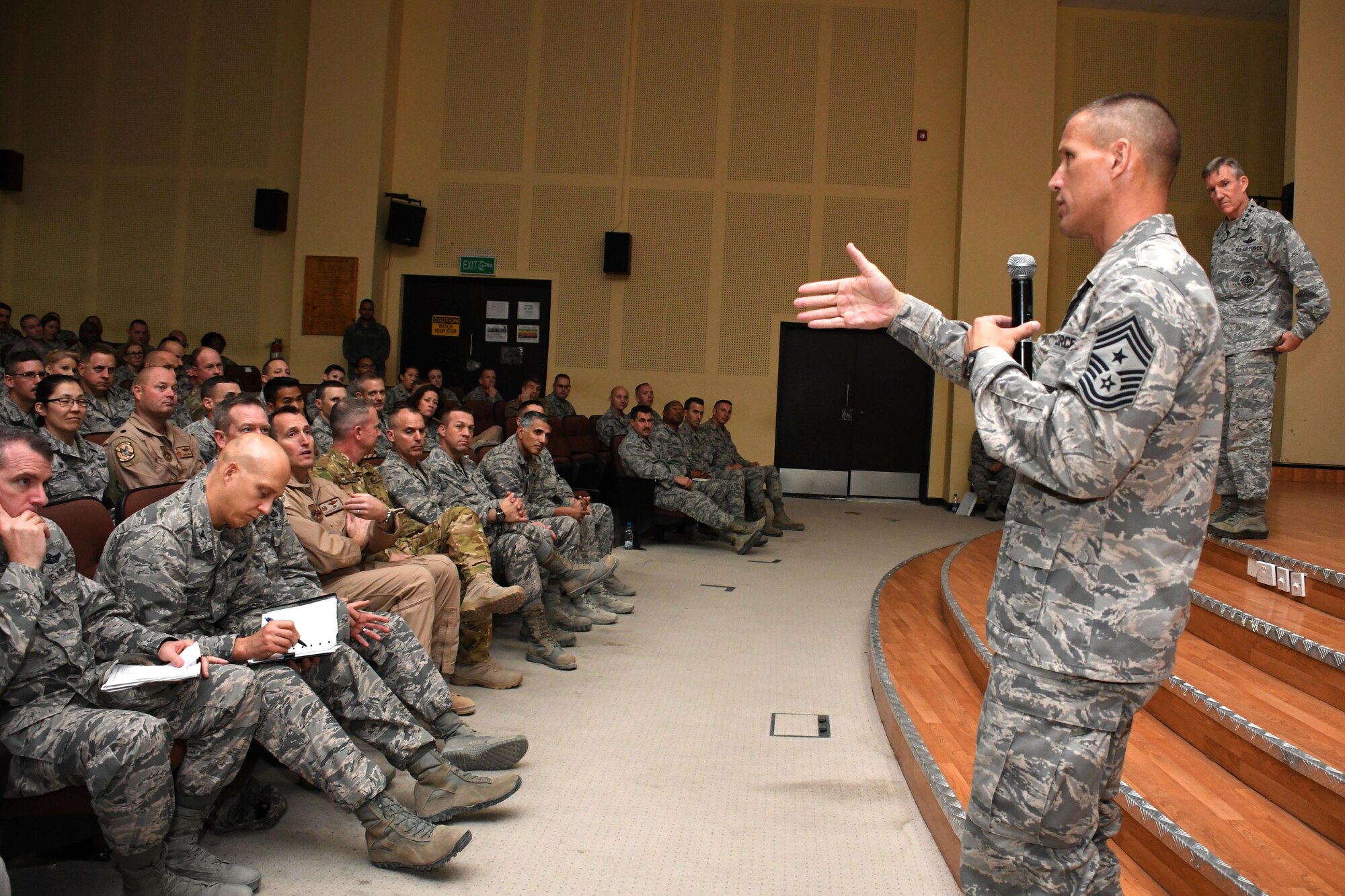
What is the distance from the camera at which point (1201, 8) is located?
32.3ft

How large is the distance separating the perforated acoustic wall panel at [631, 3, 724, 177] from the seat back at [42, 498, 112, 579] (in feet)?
28.0

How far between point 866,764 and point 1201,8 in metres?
9.88

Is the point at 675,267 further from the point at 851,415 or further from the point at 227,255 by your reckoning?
the point at 227,255

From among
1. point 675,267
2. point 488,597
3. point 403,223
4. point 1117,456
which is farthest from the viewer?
point 675,267

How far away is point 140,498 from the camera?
2553 millimetres

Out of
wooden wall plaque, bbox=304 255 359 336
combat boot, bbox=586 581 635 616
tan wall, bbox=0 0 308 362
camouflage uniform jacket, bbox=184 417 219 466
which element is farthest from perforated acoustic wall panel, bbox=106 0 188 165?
combat boot, bbox=586 581 635 616

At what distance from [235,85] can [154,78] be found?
0.88m

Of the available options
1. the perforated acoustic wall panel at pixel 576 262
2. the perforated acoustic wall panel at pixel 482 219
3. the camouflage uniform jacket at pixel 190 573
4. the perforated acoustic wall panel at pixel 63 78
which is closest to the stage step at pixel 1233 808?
the camouflage uniform jacket at pixel 190 573

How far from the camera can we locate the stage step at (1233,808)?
181 centimetres

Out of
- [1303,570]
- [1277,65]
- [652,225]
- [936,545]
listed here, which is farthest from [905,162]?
[1303,570]

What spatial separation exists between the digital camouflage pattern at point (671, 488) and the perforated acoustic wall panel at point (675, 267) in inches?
132

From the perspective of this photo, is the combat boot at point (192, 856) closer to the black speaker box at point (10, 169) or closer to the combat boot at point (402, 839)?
the combat boot at point (402, 839)

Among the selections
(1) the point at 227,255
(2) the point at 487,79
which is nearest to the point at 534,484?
(2) the point at 487,79

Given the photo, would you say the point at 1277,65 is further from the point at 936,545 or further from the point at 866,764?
the point at 866,764
